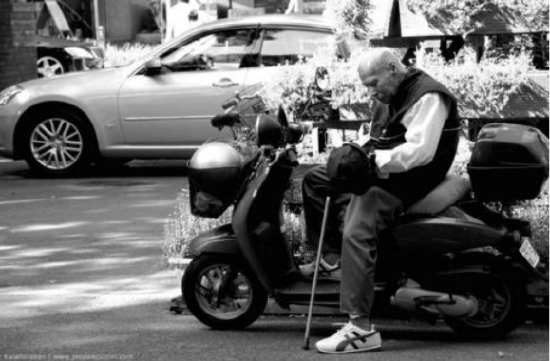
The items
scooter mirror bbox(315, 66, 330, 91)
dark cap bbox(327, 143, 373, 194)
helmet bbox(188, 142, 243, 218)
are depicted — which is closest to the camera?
dark cap bbox(327, 143, 373, 194)

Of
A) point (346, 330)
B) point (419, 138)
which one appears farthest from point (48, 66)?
point (419, 138)

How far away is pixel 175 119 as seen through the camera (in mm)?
12883

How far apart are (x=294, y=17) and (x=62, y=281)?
215 inches

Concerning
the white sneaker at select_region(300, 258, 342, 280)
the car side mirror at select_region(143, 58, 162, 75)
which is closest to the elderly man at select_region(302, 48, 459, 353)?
the white sneaker at select_region(300, 258, 342, 280)

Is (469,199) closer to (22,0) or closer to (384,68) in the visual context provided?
(384,68)

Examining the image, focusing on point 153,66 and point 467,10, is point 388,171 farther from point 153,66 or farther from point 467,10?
point 153,66

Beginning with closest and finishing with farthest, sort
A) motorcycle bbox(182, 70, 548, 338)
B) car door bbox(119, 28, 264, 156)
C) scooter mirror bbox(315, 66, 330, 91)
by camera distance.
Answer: motorcycle bbox(182, 70, 548, 338) → scooter mirror bbox(315, 66, 330, 91) → car door bbox(119, 28, 264, 156)

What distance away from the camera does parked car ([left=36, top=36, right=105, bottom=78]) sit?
76.0 feet

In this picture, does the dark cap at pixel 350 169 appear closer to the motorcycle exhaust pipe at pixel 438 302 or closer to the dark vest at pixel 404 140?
the dark vest at pixel 404 140

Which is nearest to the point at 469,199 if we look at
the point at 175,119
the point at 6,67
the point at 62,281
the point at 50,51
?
the point at 62,281

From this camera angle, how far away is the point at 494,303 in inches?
259

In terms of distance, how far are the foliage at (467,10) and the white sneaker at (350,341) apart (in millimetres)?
3677

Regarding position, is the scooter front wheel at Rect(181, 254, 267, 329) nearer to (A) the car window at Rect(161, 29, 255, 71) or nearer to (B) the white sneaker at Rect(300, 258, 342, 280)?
(B) the white sneaker at Rect(300, 258, 342, 280)

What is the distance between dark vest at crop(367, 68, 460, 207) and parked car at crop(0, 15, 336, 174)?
617cm
